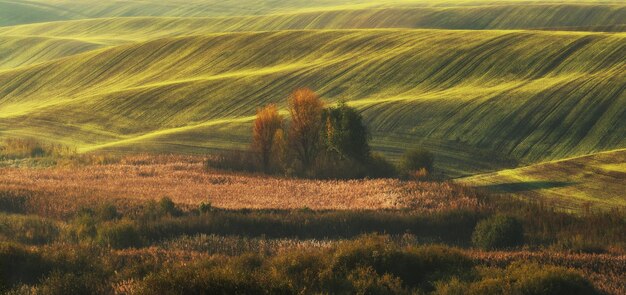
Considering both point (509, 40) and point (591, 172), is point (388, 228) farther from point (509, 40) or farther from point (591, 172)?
point (509, 40)

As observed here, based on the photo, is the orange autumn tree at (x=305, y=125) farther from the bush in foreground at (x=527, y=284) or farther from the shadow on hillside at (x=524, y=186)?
the bush in foreground at (x=527, y=284)

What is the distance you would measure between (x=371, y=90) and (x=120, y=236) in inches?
1862

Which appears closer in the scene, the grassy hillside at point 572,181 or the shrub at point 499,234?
the shrub at point 499,234

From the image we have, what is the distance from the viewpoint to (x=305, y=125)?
52.7 meters

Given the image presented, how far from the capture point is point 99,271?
22828mm

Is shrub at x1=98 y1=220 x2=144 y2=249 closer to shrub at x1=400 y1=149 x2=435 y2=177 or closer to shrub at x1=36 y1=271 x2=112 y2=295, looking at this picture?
shrub at x1=36 y1=271 x2=112 y2=295

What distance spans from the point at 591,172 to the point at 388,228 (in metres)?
19.0

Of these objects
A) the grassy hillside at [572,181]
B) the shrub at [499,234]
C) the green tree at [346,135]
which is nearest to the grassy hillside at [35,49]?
A: the green tree at [346,135]

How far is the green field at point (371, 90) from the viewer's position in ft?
194

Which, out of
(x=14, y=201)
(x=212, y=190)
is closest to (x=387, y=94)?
(x=212, y=190)

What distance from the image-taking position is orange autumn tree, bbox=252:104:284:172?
52.3m

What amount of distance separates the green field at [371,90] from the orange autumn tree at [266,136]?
25.2ft

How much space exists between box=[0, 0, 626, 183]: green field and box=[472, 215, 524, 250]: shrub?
2056 cm

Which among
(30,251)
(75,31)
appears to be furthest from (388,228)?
(75,31)
